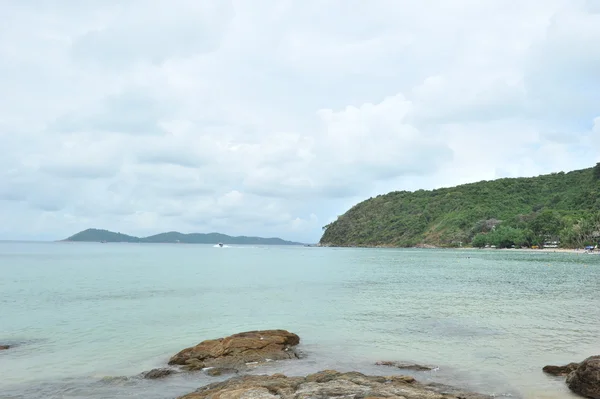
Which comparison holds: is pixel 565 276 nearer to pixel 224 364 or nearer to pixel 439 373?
pixel 439 373

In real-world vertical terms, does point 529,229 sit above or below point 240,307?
above

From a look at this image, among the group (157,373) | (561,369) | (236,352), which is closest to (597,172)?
(561,369)

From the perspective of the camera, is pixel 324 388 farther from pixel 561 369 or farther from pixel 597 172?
pixel 597 172

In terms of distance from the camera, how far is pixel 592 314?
29266mm

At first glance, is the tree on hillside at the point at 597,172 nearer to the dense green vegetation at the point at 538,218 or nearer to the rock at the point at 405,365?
the dense green vegetation at the point at 538,218

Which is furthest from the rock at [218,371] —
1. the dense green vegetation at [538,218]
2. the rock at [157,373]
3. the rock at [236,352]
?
the dense green vegetation at [538,218]

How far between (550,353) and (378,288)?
29.7m

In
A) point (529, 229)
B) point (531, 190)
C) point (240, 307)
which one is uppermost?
point (531, 190)

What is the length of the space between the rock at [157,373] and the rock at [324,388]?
2856 mm

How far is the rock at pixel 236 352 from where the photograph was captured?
57.9 feet

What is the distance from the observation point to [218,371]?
54.5 ft

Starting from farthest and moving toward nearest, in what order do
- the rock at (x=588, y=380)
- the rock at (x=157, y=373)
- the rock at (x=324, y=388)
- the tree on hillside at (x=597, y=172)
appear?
the tree on hillside at (x=597, y=172) < the rock at (x=157, y=373) < the rock at (x=588, y=380) < the rock at (x=324, y=388)

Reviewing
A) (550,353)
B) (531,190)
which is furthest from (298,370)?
(531,190)

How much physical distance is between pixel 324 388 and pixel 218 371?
5857 mm
